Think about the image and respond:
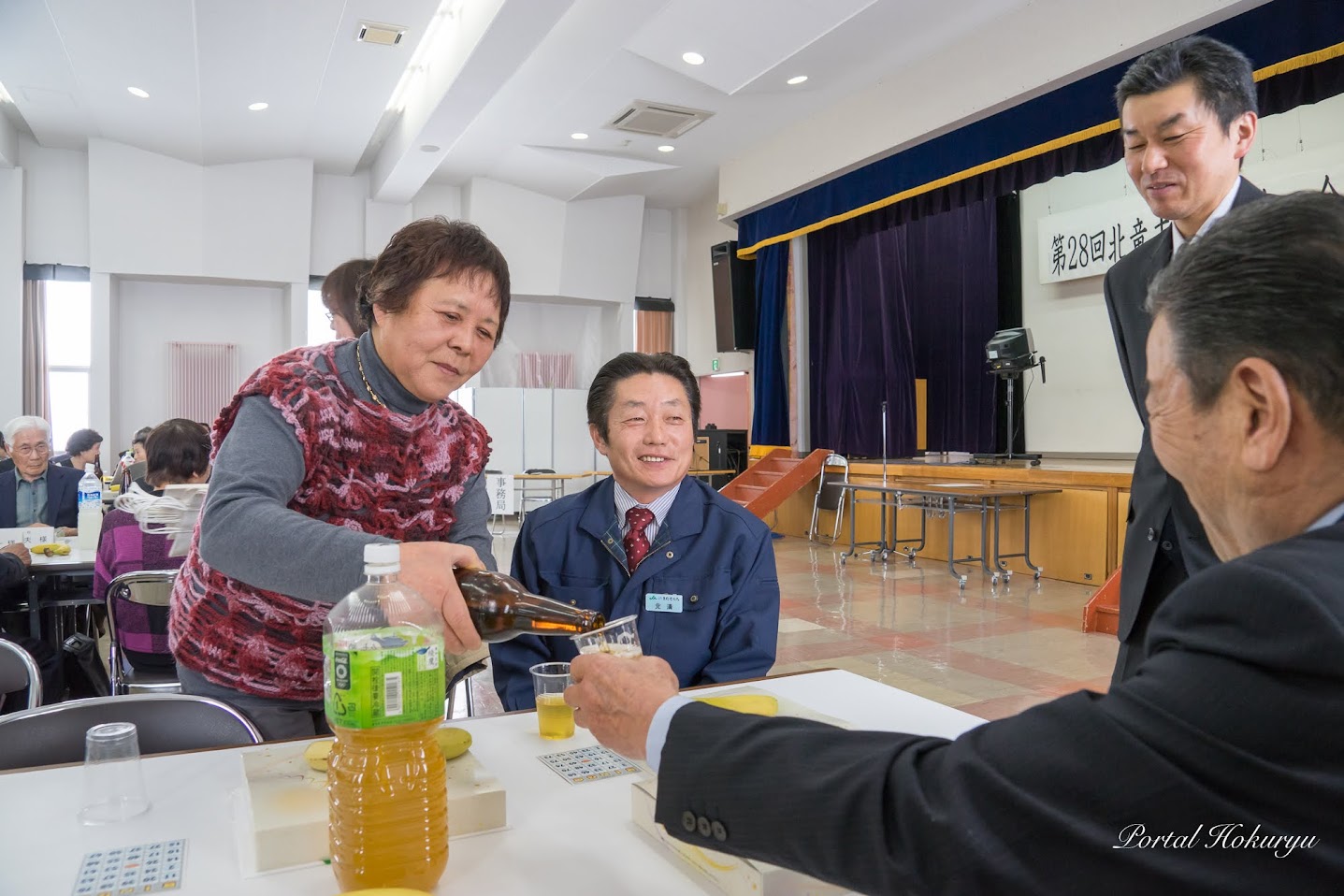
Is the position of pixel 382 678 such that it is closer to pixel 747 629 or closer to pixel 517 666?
pixel 517 666

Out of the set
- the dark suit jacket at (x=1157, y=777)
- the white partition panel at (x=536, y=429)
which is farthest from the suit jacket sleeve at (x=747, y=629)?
the white partition panel at (x=536, y=429)

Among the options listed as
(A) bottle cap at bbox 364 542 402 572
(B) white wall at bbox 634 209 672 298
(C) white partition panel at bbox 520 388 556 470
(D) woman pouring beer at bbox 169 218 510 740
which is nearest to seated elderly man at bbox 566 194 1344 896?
(A) bottle cap at bbox 364 542 402 572

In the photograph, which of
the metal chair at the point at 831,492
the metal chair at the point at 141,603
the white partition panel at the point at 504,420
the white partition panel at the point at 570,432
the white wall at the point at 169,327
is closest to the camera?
the metal chair at the point at 141,603

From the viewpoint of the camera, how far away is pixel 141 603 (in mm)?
2957

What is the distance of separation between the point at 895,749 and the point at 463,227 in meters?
1.20

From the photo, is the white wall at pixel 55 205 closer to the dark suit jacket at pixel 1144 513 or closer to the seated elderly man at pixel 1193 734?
the dark suit jacket at pixel 1144 513

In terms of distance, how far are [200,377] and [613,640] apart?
12551 millimetres

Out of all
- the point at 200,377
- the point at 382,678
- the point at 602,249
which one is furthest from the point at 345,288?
the point at 200,377

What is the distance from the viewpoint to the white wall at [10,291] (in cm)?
1060

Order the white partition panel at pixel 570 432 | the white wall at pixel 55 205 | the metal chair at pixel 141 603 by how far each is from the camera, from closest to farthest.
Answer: the metal chair at pixel 141 603 < the white wall at pixel 55 205 < the white partition panel at pixel 570 432

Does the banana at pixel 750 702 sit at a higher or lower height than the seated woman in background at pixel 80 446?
lower

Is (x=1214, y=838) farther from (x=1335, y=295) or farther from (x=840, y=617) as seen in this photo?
(x=840, y=617)

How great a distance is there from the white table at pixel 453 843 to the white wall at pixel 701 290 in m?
11.8

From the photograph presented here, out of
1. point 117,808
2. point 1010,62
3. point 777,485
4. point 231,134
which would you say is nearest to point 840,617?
point 777,485
